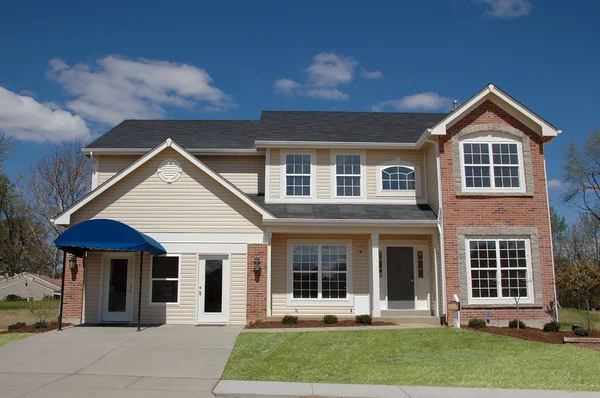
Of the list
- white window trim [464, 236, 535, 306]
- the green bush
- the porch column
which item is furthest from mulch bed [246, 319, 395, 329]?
white window trim [464, 236, 535, 306]

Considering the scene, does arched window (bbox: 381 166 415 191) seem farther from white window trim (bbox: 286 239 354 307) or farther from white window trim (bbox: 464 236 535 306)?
white window trim (bbox: 464 236 535 306)

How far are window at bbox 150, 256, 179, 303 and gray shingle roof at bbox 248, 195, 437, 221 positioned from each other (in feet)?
11.3

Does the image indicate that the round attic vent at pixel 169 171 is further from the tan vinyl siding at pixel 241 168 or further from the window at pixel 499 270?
the window at pixel 499 270

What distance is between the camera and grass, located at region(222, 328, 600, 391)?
9359 millimetres

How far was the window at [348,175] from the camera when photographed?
1842 centimetres

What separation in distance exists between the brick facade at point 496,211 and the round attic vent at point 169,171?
8630 millimetres

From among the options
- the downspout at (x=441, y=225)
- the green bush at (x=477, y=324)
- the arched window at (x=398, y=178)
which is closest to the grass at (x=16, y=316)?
the arched window at (x=398, y=178)

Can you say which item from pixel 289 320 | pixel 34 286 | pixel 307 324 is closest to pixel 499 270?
pixel 307 324

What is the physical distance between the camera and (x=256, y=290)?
16188 mm

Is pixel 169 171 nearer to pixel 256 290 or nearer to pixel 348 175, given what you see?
pixel 256 290

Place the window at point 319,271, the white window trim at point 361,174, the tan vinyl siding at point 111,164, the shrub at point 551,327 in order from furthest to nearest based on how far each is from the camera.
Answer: the tan vinyl siding at point 111,164 → the white window trim at point 361,174 → the window at point 319,271 → the shrub at point 551,327

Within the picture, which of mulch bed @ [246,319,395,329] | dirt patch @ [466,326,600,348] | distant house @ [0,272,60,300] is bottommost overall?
dirt patch @ [466,326,600,348]

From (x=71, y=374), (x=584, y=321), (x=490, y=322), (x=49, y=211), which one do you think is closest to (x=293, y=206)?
(x=490, y=322)

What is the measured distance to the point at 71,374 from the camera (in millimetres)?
9625
